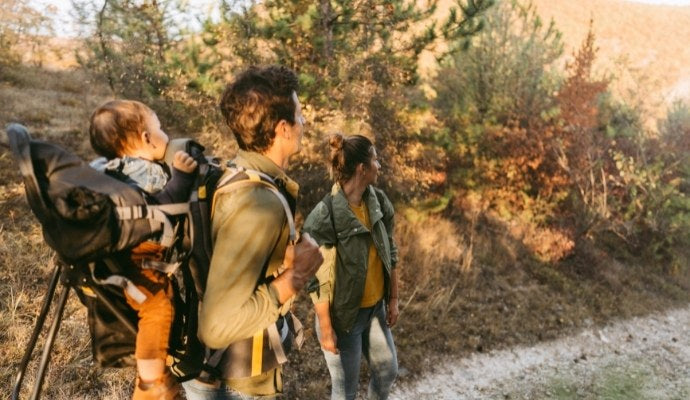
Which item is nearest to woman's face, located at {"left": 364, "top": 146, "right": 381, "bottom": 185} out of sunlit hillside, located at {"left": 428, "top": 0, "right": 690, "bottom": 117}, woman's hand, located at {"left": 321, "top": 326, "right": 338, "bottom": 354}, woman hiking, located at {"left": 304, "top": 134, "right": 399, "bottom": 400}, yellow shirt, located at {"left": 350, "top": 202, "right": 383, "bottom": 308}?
woman hiking, located at {"left": 304, "top": 134, "right": 399, "bottom": 400}

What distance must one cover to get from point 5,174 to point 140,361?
6613 millimetres

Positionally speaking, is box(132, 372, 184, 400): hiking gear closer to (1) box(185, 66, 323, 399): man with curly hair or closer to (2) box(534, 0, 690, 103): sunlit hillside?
(1) box(185, 66, 323, 399): man with curly hair

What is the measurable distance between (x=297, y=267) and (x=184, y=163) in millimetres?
560

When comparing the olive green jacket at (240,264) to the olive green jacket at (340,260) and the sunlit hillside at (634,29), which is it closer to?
the olive green jacket at (340,260)

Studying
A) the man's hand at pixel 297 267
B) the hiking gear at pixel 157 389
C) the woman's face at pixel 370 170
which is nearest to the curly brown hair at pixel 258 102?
the man's hand at pixel 297 267

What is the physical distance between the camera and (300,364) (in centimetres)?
443

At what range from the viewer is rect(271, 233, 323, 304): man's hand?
54.7 inches

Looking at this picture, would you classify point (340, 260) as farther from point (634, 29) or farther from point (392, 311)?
point (634, 29)

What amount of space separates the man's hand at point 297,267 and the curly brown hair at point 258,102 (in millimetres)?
396

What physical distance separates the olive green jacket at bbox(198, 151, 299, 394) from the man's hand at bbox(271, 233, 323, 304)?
81 mm

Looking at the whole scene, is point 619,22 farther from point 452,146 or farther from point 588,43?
point 452,146

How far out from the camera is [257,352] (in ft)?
4.89

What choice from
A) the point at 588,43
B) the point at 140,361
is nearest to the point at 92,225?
the point at 140,361

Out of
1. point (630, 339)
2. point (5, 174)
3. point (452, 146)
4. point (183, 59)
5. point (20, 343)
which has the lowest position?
point (630, 339)
